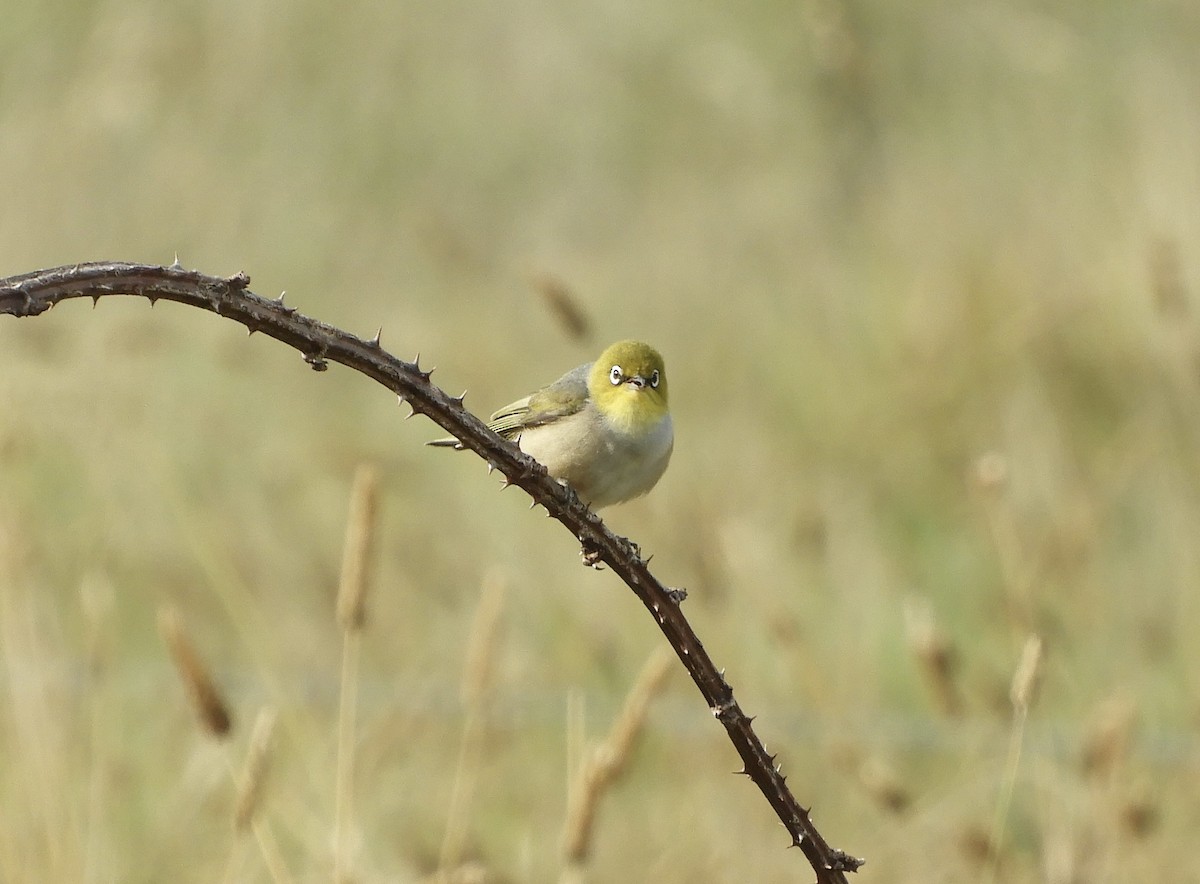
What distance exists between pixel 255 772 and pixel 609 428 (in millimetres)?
1128

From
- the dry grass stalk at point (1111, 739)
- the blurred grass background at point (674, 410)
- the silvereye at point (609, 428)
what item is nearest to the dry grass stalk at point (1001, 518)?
the blurred grass background at point (674, 410)

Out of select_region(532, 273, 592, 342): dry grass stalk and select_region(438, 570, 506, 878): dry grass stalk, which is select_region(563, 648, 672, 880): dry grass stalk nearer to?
select_region(438, 570, 506, 878): dry grass stalk

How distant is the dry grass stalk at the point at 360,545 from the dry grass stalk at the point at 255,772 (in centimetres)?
24

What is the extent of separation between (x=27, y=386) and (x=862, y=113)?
276 inches

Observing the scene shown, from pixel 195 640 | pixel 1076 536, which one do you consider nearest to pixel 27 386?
pixel 195 640

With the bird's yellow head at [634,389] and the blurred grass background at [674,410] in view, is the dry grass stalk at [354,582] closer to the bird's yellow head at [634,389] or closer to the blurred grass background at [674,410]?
the blurred grass background at [674,410]

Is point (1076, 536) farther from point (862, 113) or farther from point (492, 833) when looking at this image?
point (862, 113)

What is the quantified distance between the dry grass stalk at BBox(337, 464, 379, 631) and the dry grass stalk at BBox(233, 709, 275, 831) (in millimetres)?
239

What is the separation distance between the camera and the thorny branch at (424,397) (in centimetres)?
122

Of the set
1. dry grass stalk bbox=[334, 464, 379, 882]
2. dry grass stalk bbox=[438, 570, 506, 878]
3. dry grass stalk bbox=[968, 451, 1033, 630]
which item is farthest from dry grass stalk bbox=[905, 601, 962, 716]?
dry grass stalk bbox=[334, 464, 379, 882]

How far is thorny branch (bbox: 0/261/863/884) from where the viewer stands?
1219 mm

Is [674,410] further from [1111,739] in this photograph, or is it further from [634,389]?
[1111,739]

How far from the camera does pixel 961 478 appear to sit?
24.2 ft

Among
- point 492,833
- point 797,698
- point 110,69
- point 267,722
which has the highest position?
point 110,69
